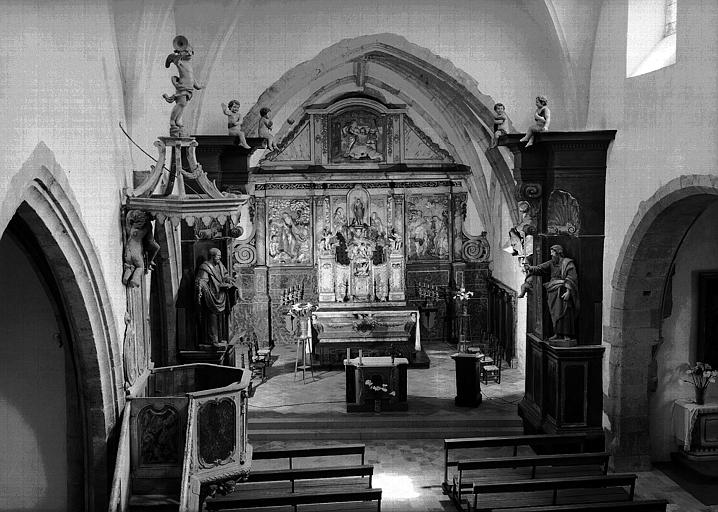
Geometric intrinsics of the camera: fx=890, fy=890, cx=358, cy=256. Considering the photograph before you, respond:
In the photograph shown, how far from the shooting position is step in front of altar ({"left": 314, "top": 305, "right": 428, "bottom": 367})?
63.5 ft

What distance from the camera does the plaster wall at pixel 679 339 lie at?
13.2 m

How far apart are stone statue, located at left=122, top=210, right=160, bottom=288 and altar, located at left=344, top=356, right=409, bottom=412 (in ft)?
19.3

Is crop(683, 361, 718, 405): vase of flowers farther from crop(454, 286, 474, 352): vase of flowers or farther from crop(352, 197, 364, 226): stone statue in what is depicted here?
crop(352, 197, 364, 226): stone statue

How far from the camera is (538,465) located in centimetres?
1162

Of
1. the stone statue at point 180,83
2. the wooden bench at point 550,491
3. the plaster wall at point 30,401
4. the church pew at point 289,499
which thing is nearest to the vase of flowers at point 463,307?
the wooden bench at point 550,491

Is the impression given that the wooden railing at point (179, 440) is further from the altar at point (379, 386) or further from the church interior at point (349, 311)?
the altar at point (379, 386)

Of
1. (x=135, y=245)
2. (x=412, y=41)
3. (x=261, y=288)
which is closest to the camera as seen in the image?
(x=135, y=245)

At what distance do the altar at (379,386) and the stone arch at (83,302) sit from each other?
6.23 metres

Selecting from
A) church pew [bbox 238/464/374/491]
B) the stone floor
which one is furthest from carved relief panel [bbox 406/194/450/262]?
church pew [bbox 238/464/374/491]

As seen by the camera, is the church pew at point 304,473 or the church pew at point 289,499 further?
the church pew at point 304,473

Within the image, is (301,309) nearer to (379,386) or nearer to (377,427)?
(379,386)

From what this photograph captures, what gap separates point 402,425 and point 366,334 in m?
4.75

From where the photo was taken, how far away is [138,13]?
35.0 ft

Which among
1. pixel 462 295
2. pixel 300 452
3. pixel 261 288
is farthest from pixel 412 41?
pixel 261 288
